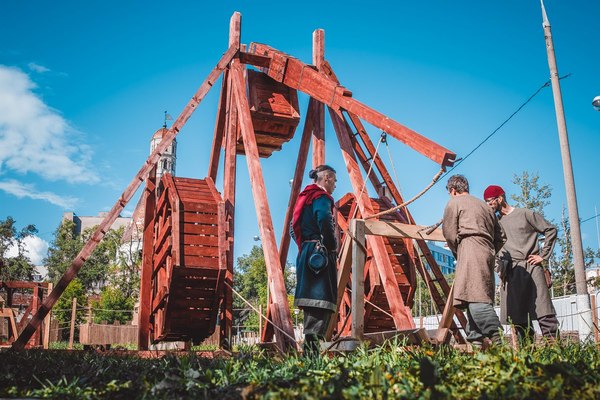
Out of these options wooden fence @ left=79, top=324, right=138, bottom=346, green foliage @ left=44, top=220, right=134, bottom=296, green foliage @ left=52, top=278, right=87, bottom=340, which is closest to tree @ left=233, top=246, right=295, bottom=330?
green foliage @ left=44, top=220, right=134, bottom=296

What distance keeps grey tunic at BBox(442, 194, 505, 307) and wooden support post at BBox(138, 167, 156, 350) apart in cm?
527

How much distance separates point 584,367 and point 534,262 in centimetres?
288

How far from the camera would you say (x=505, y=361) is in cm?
296

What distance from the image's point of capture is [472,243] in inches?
194

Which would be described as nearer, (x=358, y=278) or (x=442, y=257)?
(x=358, y=278)

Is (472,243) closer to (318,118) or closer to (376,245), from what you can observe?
(376,245)

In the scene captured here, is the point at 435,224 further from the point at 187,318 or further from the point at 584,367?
the point at 187,318

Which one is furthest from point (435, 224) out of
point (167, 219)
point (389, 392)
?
point (167, 219)

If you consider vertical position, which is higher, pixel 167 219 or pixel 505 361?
pixel 167 219

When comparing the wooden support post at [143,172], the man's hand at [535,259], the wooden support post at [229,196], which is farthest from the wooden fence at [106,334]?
the man's hand at [535,259]

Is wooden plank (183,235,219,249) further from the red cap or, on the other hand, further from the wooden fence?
the wooden fence

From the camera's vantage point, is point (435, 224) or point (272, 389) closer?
point (272, 389)

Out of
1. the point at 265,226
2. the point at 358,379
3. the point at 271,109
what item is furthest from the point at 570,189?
the point at 358,379

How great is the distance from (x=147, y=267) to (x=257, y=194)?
2.80 meters
